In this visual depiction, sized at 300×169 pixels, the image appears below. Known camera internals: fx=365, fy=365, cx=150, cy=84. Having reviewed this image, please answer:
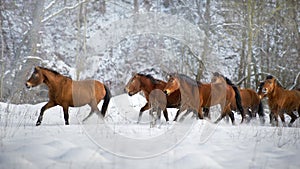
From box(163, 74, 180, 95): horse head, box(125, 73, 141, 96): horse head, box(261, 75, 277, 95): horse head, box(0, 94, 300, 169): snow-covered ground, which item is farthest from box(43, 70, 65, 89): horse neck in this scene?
box(261, 75, 277, 95): horse head

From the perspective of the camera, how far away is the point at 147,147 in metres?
5.41

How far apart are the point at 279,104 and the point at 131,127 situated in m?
4.89

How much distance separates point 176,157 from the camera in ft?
16.6

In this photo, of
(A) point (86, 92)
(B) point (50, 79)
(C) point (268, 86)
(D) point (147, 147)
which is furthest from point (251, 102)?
(D) point (147, 147)

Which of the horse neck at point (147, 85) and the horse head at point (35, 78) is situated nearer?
the horse head at point (35, 78)

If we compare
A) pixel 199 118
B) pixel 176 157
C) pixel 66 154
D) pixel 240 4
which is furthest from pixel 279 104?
pixel 240 4

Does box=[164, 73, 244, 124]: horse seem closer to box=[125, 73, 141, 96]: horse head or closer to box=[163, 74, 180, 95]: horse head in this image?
box=[163, 74, 180, 95]: horse head

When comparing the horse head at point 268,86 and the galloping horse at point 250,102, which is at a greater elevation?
the horse head at point 268,86

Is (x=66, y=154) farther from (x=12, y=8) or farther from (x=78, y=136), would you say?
(x=12, y=8)

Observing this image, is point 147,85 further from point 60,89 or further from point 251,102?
point 251,102

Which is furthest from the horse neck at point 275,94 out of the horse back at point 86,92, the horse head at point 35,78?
the horse head at point 35,78

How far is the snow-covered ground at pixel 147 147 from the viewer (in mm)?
4777

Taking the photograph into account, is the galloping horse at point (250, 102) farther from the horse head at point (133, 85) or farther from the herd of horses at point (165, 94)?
the horse head at point (133, 85)

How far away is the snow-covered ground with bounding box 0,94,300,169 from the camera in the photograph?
478cm
